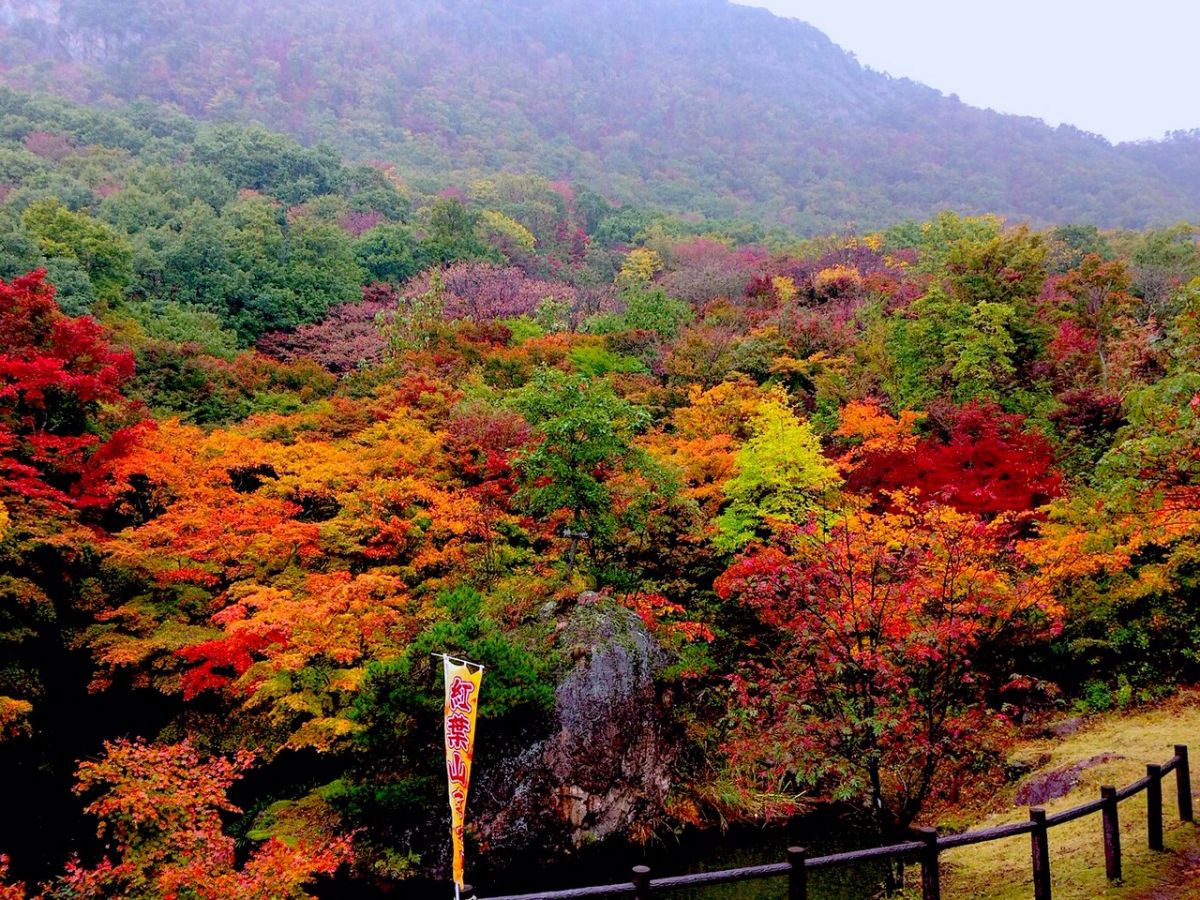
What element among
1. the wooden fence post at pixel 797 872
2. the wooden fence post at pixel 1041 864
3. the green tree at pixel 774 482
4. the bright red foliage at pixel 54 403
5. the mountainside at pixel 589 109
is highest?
the mountainside at pixel 589 109

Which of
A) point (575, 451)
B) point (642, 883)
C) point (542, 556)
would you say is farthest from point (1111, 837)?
point (542, 556)

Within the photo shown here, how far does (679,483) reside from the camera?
15023mm

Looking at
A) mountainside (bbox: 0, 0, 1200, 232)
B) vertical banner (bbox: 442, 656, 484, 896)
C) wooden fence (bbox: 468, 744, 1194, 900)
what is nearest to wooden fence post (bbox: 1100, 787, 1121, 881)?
wooden fence (bbox: 468, 744, 1194, 900)

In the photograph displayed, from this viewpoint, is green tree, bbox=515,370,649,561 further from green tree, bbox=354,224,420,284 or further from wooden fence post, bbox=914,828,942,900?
green tree, bbox=354,224,420,284

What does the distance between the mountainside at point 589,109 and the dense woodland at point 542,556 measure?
45781 mm

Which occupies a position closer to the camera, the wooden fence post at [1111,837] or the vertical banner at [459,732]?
the wooden fence post at [1111,837]

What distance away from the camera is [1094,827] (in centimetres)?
952

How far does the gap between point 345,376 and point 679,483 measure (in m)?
14.5

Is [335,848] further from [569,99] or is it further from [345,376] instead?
[569,99]

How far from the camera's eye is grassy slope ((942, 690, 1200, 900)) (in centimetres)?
741

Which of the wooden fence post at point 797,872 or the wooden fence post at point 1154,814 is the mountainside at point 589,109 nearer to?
the wooden fence post at point 1154,814

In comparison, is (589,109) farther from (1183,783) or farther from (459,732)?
(1183,783)

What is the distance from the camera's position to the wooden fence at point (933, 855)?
201 inches

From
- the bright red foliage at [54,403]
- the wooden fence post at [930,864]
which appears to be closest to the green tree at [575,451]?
the bright red foliage at [54,403]
